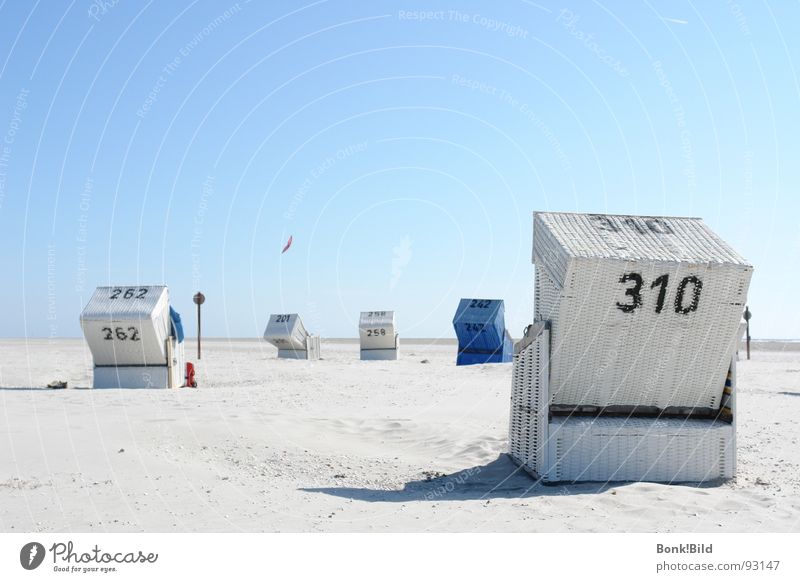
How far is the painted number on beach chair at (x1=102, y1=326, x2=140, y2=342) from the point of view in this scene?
56.2ft

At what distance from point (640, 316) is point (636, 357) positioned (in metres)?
0.45

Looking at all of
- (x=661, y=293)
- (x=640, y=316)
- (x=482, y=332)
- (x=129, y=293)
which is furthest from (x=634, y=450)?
(x=482, y=332)

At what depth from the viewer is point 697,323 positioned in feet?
24.7

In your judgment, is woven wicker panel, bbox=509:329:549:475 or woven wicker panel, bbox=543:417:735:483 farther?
woven wicker panel, bbox=509:329:549:475

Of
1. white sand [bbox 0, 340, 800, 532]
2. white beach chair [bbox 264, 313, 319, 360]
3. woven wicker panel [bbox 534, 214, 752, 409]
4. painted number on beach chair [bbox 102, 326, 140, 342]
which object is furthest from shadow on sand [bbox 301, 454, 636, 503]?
white beach chair [bbox 264, 313, 319, 360]

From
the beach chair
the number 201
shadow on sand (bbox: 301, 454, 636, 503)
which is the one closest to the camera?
shadow on sand (bbox: 301, 454, 636, 503)

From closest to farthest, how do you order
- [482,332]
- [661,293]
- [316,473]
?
[661,293] < [316,473] < [482,332]

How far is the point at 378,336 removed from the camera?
33938mm

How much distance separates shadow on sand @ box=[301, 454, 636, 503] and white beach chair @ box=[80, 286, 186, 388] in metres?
10.8

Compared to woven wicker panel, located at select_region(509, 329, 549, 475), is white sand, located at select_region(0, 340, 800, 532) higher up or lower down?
lower down

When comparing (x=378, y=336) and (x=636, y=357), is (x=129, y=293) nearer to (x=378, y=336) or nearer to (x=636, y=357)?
(x=636, y=357)

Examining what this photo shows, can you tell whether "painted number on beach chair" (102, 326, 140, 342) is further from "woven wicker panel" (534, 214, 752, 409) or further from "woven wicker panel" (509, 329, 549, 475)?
"woven wicker panel" (534, 214, 752, 409)

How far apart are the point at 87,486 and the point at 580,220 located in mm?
5820
